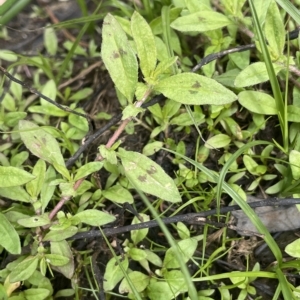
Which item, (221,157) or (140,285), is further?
(221,157)

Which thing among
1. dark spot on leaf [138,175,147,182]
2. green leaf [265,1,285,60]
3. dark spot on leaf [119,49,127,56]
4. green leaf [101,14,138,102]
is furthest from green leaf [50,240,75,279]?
green leaf [265,1,285,60]

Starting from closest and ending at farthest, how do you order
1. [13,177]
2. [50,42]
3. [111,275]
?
1. [13,177]
2. [111,275]
3. [50,42]

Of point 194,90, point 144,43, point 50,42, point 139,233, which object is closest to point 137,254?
point 139,233

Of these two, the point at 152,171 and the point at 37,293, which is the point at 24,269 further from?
the point at 152,171

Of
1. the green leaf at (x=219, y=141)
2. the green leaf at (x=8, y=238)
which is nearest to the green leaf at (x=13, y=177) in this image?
the green leaf at (x=8, y=238)

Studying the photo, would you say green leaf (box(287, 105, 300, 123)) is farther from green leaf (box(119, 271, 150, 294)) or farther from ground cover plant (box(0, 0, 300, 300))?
green leaf (box(119, 271, 150, 294))

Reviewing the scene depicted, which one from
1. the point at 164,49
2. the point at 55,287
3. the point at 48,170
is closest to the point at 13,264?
the point at 55,287

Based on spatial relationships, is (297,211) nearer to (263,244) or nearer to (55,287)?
(263,244)
